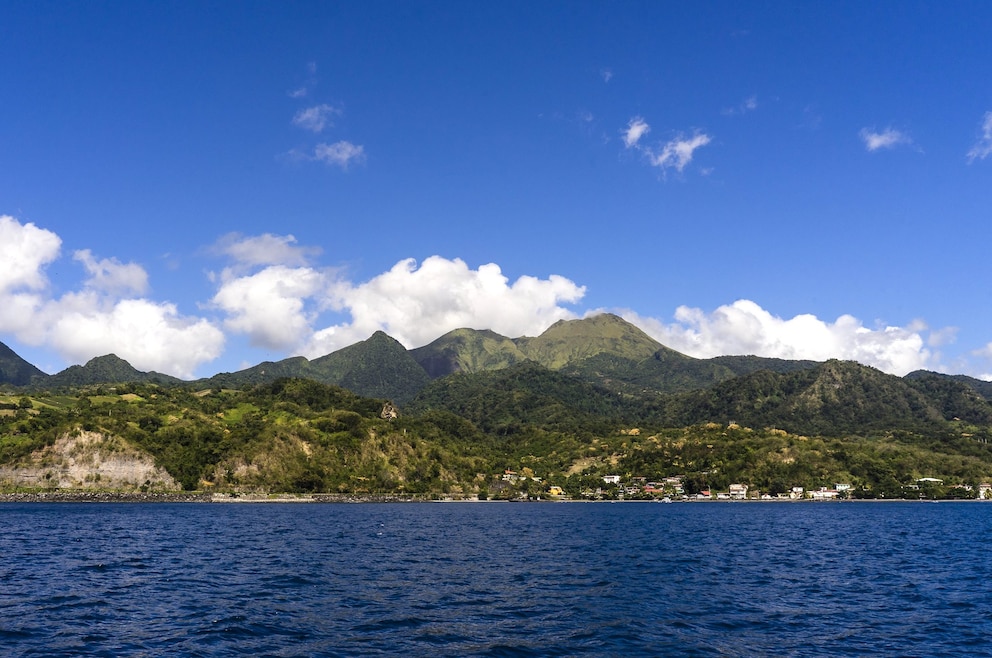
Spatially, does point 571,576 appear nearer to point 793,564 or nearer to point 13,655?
point 793,564

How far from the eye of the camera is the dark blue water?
109 ft

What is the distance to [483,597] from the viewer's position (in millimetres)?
46062

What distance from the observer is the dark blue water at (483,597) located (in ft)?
109

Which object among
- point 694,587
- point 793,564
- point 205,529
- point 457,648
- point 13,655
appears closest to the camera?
point 13,655

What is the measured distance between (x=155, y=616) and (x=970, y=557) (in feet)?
266

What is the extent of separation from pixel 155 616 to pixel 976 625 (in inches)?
A: 1879

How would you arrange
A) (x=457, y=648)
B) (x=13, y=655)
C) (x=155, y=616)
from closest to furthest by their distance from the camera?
(x=13, y=655) < (x=457, y=648) < (x=155, y=616)

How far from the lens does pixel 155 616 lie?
3869cm

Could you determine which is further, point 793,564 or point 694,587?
point 793,564

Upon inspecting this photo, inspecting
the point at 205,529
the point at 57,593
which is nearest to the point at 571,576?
the point at 57,593

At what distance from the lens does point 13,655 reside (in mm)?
29469

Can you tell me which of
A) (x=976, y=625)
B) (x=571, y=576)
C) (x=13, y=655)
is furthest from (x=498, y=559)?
(x=13, y=655)

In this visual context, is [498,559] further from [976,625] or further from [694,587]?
[976,625]

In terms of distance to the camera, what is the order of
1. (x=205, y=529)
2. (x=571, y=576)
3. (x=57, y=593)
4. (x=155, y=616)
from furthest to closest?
(x=205, y=529) < (x=571, y=576) < (x=57, y=593) < (x=155, y=616)
